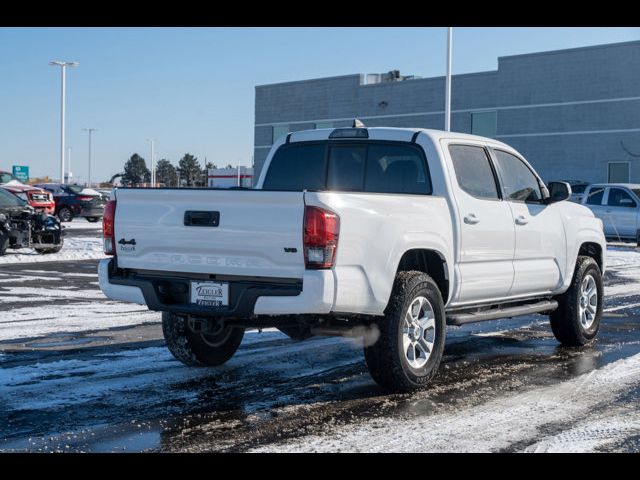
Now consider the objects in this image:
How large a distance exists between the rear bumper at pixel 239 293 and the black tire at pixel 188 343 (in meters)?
0.73

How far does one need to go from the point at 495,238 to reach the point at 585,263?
78.4 inches

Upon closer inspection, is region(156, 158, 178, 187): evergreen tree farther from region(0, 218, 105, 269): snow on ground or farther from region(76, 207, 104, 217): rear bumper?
region(0, 218, 105, 269): snow on ground

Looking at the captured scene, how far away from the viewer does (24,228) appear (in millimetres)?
19625

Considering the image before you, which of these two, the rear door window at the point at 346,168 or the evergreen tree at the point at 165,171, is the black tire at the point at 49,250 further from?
the evergreen tree at the point at 165,171

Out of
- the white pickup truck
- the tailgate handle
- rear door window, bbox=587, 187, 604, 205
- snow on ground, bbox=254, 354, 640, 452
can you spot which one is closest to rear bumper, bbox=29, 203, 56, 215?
rear door window, bbox=587, 187, 604, 205

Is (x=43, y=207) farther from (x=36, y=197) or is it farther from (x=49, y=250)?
(x=49, y=250)

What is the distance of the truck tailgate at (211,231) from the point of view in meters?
6.12

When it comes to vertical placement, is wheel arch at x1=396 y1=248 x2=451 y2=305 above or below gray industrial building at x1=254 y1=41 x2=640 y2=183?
below

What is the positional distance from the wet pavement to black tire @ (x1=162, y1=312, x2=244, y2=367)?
117mm

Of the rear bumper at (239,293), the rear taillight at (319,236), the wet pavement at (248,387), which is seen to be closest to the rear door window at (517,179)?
the wet pavement at (248,387)

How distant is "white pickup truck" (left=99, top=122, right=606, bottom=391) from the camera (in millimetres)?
6156

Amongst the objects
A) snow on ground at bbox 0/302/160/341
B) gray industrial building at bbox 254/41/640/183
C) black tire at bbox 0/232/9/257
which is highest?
gray industrial building at bbox 254/41/640/183

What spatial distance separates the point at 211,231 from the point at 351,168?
76.6 inches
